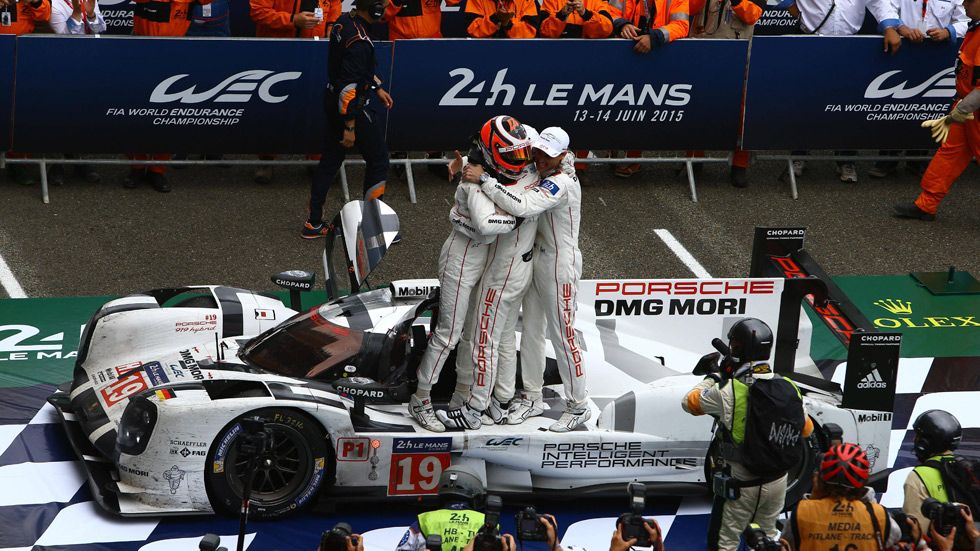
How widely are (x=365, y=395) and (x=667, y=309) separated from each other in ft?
7.18

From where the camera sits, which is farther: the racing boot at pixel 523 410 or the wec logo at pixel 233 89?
the wec logo at pixel 233 89

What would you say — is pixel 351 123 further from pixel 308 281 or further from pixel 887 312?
pixel 887 312

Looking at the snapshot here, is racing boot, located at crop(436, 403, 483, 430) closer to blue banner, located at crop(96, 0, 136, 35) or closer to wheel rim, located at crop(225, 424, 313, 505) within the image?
wheel rim, located at crop(225, 424, 313, 505)

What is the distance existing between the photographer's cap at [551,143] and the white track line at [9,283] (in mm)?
4904

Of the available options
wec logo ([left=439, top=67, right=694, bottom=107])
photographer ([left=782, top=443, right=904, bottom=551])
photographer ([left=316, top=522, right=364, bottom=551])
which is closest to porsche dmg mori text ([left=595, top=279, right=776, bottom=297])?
photographer ([left=782, top=443, right=904, bottom=551])

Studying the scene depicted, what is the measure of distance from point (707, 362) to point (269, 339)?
262 cm

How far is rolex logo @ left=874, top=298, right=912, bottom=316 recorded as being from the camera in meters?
10.7

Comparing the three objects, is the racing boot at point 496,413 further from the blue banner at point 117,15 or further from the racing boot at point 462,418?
the blue banner at point 117,15

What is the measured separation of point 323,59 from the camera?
1188cm

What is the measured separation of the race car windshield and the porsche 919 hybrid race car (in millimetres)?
10

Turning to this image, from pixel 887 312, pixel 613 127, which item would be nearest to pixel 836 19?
pixel 613 127

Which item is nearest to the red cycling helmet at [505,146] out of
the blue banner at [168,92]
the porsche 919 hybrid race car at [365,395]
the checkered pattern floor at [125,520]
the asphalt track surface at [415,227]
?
the porsche 919 hybrid race car at [365,395]

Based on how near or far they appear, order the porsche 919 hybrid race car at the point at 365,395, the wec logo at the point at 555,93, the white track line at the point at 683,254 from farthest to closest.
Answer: the wec logo at the point at 555,93
the white track line at the point at 683,254
the porsche 919 hybrid race car at the point at 365,395

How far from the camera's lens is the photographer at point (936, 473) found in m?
5.96
